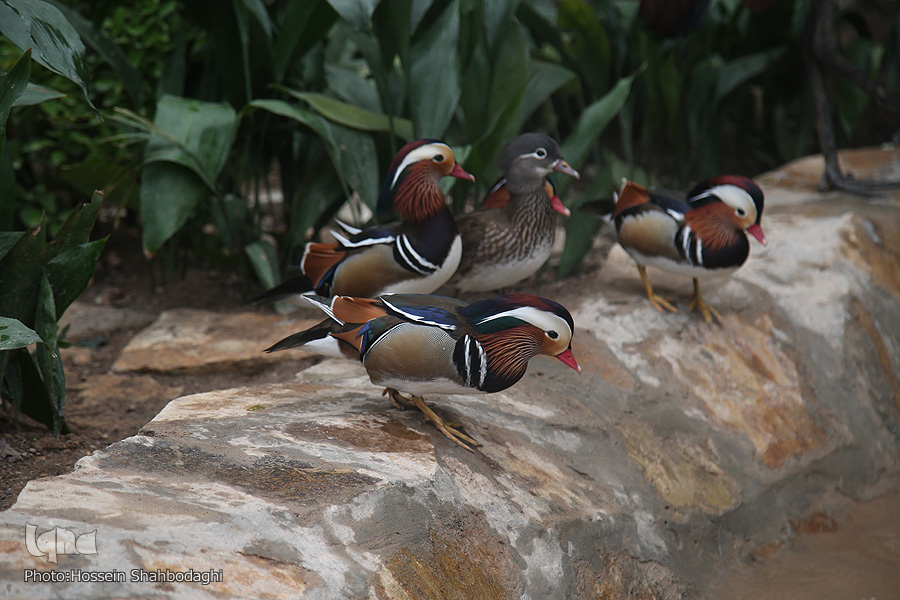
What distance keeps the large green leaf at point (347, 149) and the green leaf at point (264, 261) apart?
0.61 metres

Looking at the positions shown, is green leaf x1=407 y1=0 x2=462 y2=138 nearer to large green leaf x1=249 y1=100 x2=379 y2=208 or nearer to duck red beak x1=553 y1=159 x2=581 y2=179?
large green leaf x1=249 y1=100 x2=379 y2=208

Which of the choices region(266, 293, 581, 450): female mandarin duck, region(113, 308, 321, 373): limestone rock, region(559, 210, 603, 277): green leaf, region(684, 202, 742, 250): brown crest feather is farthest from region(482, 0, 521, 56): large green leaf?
region(266, 293, 581, 450): female mandarin duck

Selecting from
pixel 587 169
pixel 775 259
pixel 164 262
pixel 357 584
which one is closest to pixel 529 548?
pixel 357 584

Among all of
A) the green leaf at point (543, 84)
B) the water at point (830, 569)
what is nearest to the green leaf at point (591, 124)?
the green leaf at point (543, 84)

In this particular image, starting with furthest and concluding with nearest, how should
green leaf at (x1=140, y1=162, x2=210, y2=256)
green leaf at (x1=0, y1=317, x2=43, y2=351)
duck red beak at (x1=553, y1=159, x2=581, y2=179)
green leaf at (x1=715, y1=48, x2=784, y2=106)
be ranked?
green leaf at (x1=715, y1=48, x2=784, y2=106)
green leaf at (x1=140, y1=162, x2=210, y2=256)
duck red beak at (x1=553, y1=159, x2=581, y2=179)
green leaf at (x1=0, y1=317, x2=43, y2=351)

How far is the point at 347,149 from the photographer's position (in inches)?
157

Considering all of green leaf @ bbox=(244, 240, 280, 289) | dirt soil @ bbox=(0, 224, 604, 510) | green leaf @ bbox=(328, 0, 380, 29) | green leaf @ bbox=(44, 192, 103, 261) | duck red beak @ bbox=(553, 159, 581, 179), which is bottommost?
dirt soil @ bbox=(0, 224, 604, 510)

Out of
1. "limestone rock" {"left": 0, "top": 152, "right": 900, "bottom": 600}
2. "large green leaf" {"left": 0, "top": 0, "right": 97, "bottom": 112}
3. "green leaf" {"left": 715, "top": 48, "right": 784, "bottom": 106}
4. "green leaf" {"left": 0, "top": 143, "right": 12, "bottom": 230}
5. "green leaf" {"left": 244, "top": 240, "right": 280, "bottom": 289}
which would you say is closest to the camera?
"limestone rock" {"left": 0, "top": 152, "right": 900, "bottom": 600}

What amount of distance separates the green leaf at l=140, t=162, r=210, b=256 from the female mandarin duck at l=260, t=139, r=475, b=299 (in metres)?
0.83

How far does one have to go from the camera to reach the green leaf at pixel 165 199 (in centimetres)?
377

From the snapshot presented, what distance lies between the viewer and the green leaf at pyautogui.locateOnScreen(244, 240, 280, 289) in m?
4.14

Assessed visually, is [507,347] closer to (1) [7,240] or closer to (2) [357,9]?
(1) [7,240]

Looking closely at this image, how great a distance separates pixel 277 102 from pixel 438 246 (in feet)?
4.11

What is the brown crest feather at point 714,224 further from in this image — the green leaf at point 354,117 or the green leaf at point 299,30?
the green leaf at point 299,30
